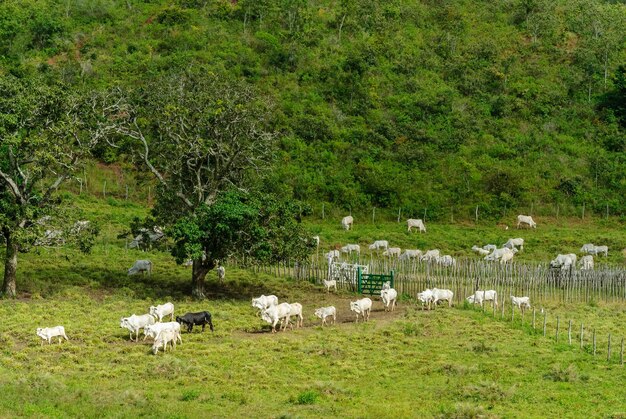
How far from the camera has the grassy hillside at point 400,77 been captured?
62562mm

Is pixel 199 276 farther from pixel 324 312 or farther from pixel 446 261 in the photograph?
pixel 446 261

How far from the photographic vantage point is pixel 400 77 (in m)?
76.0

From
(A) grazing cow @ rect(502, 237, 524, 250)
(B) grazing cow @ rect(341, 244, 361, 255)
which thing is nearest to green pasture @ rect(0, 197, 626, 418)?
(B) grazing cow @ rect(341, 244, 361, 255)

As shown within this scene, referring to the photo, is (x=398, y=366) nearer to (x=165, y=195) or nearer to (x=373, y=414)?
(x=373, y=414)

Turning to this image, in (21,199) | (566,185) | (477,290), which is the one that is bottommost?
(477,290)

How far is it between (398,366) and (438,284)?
14.3 meters

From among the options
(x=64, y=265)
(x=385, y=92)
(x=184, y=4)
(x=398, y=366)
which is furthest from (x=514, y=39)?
(x=398, y=366)

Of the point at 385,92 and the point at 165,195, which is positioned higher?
the point at 385,92

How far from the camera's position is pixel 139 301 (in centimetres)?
3712

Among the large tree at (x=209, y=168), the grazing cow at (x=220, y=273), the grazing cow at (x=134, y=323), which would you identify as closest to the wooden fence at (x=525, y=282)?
the large tree at (x=209, y=168)

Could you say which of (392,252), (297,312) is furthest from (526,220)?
(297,312)

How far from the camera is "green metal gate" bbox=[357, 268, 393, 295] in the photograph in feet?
134

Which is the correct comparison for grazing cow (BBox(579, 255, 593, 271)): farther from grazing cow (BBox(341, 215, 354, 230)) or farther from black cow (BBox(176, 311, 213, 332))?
black cow (BBox(176, 311, 213, 332))

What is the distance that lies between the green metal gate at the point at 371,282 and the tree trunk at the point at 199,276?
758cm
